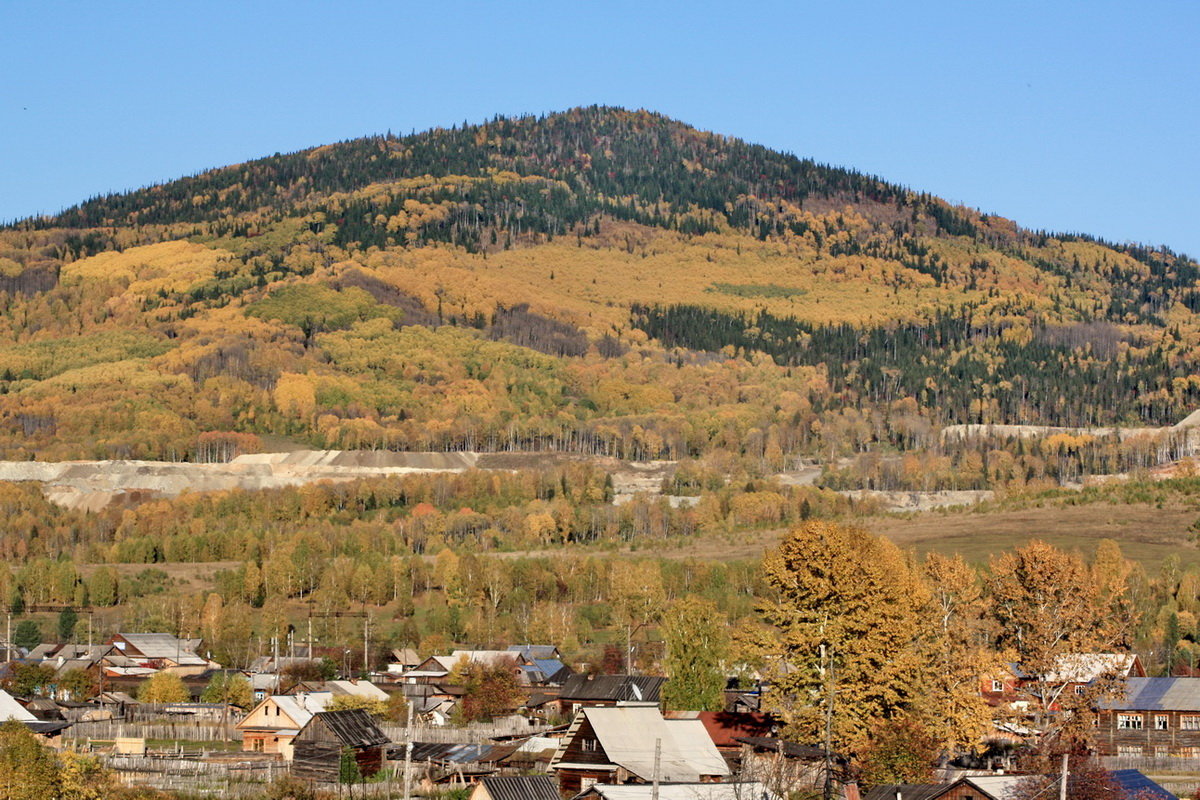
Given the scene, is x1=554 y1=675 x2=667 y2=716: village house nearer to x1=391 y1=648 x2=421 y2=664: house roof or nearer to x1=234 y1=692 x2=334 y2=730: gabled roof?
x1=234 y1=692 x2=334 y2=730: gabled roof

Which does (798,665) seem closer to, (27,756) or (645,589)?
(27,756)

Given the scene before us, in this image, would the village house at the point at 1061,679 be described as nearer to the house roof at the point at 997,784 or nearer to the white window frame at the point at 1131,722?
the white window frame at the point at 1131,722

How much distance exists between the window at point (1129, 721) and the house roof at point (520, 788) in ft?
107

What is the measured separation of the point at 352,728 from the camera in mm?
72625

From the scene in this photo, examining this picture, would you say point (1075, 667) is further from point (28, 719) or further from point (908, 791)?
point (28, 719)

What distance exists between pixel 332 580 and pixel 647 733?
281 feet

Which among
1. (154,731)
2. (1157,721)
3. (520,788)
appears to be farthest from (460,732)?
(1157,721)

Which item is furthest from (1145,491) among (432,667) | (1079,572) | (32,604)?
(1079,572)

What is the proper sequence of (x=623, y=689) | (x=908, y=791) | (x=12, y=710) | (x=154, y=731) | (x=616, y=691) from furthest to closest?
(x=154, y=731) → (x=616, y=691) → (x=623, y=689) → (x=12, y=710) → (x=908, y=791)

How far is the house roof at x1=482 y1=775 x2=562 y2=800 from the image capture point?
54.2m

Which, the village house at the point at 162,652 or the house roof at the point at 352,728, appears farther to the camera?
the village house at the point at 162,652

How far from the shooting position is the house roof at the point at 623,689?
80312mm

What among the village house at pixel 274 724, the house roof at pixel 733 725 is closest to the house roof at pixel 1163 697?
the house roof at pixel 733 725

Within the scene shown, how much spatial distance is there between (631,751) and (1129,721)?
26.9 metres
